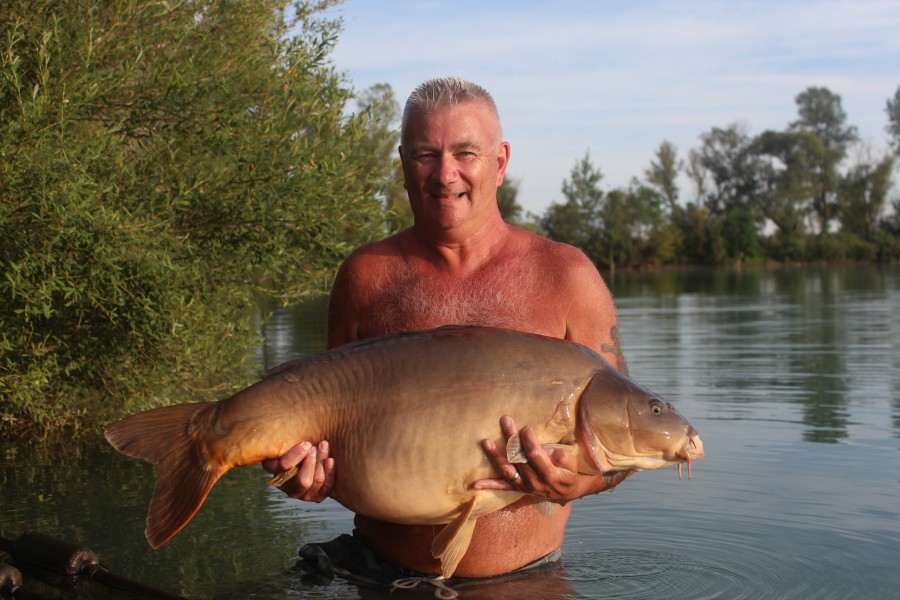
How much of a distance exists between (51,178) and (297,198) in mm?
2449

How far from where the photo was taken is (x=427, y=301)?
451 cm

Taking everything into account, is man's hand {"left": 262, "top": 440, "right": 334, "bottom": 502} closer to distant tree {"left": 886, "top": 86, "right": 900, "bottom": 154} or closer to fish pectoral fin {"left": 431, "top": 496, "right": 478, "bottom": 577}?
fish pectoral fin {"left": 431, "top": 496, "right": 478, "bottom": 577}

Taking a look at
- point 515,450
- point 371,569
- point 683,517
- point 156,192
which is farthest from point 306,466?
point 156,192

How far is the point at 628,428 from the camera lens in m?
3.70

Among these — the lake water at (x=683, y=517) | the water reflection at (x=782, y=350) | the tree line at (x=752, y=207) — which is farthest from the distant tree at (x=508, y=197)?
the lake water at (x=683, y=517)

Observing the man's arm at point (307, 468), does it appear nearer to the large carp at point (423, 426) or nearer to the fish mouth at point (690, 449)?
the large carp at point (423, 426)

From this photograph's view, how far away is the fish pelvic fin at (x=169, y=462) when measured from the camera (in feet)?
12.3

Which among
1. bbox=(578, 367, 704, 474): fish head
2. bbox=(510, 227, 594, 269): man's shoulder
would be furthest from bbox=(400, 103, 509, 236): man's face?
bbox=(578, 367, 704, 474): fish head

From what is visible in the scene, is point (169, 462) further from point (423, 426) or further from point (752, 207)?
point (752, 207)

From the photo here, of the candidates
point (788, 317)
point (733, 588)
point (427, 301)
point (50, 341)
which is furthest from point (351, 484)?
point (788, 317)

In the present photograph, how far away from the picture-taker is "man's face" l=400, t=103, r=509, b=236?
427 centimetres

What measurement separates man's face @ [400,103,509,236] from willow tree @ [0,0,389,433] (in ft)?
13.2

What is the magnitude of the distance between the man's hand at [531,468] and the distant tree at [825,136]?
83.8 m

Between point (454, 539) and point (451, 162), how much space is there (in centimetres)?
146
